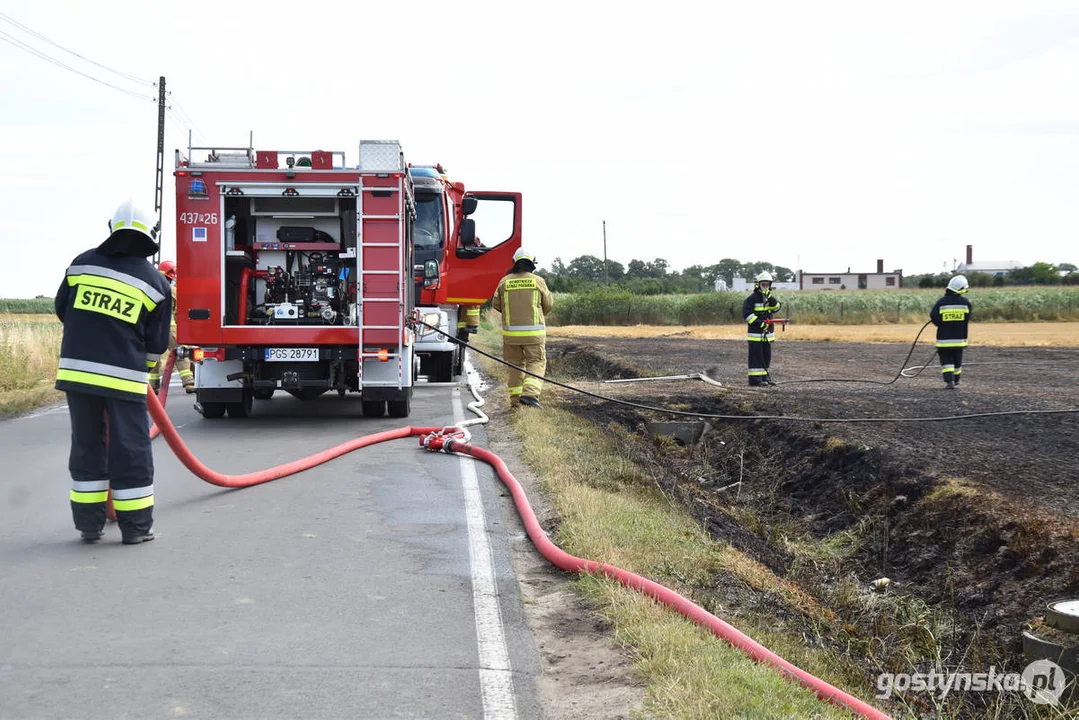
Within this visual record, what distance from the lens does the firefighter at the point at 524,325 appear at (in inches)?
534

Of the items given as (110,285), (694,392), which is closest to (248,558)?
(110,285)

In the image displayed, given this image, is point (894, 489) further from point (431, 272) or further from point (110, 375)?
point (431, 272)

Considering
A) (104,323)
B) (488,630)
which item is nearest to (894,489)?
(488,630)

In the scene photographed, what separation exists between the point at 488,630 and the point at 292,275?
9115 mm

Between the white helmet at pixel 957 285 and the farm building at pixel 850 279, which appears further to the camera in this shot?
the farm building at pixel 850 279

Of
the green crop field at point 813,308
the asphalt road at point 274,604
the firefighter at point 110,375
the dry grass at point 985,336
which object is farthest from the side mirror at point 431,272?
the green crop field at point 813,308

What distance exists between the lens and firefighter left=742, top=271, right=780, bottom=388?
17.2 meters

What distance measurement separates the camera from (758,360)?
56.5 feet

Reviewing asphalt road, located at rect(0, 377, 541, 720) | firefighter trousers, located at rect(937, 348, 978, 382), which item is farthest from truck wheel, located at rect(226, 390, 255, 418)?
firefighter trousers, located at rect(937, 348, 978, 382)

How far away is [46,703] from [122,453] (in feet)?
8.94

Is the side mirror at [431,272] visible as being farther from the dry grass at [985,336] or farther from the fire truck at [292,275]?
the dry grass at [985,336]

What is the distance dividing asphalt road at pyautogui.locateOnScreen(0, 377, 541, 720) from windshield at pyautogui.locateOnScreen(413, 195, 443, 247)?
8.93m

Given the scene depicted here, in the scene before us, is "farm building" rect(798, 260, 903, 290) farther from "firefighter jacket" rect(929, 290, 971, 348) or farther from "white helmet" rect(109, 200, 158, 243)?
"white helmet" rect(109, 200, 158, 243)

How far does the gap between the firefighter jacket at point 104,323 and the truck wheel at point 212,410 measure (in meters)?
6.87
